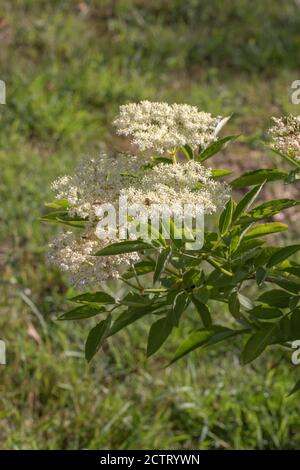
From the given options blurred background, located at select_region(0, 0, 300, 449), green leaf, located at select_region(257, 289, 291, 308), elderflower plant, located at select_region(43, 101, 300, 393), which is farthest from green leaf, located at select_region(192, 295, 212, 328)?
blurred background, located at select_region(0, 0, 300, 449)

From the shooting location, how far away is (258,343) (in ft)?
5.64

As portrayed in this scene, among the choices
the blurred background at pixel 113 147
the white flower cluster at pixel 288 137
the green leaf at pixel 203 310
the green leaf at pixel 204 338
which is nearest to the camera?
the white flower cluster at pixel 288 137

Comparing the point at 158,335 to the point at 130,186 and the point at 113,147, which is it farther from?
the point at 113,147

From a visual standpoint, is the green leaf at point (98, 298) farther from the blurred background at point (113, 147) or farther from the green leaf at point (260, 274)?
the blurred background at point (113, 147)

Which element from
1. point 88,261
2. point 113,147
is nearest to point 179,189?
point 88,261

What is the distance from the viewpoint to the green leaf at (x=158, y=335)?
1.70 meters

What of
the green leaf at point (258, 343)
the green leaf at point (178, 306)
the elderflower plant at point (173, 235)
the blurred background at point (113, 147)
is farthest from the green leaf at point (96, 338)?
the blurred background at point (113, 147)

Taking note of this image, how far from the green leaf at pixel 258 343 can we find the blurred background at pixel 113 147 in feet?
1.51

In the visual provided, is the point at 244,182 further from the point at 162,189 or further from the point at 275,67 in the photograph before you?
the point at 275,67

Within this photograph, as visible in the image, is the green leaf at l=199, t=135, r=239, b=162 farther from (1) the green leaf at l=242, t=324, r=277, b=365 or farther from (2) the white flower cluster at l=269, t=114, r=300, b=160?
(1) the green leaf at l=242, t=324, r=277, b=365

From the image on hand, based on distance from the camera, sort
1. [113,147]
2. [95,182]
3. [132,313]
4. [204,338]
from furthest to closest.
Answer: [113,147] → [204,338] → [132,313] → [95,182]

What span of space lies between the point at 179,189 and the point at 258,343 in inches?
16.4
